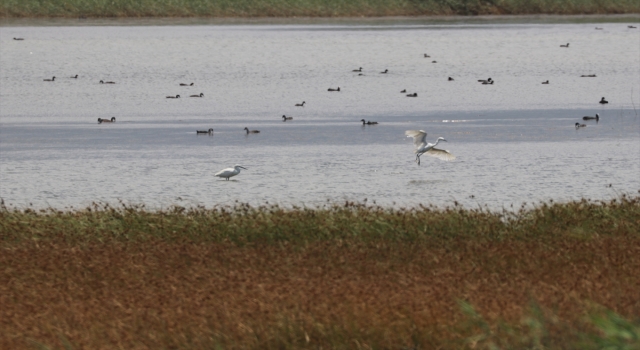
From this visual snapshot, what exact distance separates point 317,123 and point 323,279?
930 inches

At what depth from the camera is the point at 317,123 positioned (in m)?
34.6

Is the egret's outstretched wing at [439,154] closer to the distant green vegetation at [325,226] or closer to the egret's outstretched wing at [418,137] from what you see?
the egret's outstretched wing at [418,137]

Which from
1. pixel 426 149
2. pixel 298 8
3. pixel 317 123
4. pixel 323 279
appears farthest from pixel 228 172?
pixel 298 8

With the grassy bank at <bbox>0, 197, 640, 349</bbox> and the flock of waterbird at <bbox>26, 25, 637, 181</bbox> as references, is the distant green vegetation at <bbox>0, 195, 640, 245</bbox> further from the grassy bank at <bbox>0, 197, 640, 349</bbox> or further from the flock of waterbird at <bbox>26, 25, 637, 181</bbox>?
the flock of waterbird at <bbox>26, 25, 637, 181</bbox>

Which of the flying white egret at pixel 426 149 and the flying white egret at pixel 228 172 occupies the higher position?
the flying white egret at pixel 426 149

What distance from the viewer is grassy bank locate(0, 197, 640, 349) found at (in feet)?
30.4

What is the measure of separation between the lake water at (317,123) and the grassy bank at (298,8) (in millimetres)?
17658

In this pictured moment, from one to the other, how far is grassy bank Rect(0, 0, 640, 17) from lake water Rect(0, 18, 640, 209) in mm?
17658

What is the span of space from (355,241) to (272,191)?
793 centimetres

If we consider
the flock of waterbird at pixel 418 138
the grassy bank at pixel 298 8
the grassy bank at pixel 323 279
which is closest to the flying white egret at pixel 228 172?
the flock of waterbird at pixel 418 138

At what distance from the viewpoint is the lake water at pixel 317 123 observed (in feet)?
72.1

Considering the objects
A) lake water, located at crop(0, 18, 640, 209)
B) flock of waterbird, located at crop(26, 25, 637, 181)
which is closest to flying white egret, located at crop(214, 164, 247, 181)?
flock of waterbird, located at crop(26, 25, 637, 181)

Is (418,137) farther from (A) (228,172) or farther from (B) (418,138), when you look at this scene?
(A) (228,172)

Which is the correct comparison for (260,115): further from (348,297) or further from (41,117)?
(348,297)
